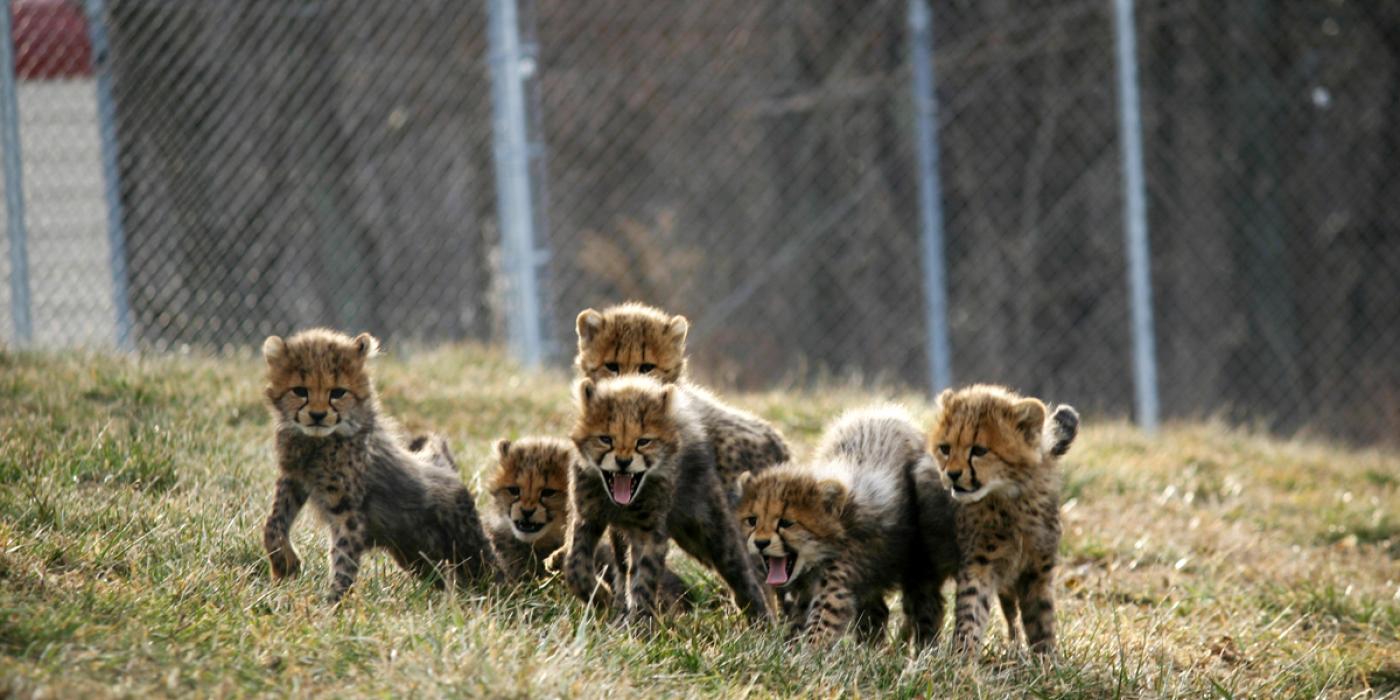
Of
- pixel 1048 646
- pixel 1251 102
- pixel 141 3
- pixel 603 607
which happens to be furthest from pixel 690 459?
pixel 1251 102

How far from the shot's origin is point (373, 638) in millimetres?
3201

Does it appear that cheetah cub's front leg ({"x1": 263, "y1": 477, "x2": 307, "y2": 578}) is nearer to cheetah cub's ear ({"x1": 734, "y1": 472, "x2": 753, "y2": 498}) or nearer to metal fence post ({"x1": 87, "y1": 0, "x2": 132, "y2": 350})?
cheetah cub's ear ({"x1": 734, "y1": 472, "x2": 753, "y2": 498})

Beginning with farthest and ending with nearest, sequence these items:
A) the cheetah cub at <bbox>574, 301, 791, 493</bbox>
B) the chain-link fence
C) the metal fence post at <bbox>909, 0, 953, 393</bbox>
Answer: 1. the chain-link fence
2. the metal fence post at <bbox>909, 0, 953, 393</bbox>
3. the cheetah cub at <bbox>574, 301, 791, 493</bbox>

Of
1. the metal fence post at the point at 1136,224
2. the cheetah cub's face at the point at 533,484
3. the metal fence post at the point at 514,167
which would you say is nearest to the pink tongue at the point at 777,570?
the cheetah cub's face at the point at 533,484

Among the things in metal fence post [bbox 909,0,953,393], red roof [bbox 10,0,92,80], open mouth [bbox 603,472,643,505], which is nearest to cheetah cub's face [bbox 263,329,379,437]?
open mouth [bbox 603,472,643,505]

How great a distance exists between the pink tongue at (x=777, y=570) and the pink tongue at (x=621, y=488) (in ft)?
1.74

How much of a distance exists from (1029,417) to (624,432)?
1.09m

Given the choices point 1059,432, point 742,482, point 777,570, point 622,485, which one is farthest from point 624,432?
point 1059,432

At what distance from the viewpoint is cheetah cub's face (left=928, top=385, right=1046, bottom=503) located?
4.04m

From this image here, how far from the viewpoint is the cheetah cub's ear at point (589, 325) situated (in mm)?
4649

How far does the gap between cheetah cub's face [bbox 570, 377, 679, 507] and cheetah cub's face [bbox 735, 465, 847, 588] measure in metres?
0.32

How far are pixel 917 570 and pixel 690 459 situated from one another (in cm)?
77

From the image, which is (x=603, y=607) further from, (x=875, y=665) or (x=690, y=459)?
(x=875, y=665)

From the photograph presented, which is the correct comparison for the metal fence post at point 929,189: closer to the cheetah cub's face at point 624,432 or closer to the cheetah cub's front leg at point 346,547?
the cheetah cub's face at point 624,432
